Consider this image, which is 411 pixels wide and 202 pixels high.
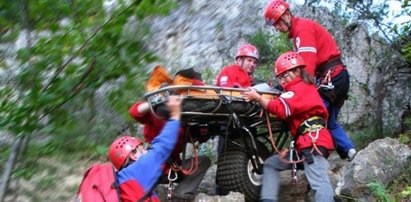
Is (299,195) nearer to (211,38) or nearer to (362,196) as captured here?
(362,196)

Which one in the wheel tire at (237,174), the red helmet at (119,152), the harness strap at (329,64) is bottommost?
the wheel tire at (237,174)

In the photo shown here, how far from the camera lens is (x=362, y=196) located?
5.68 m

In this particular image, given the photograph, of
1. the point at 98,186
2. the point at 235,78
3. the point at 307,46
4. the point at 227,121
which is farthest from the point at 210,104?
the point at 98,186

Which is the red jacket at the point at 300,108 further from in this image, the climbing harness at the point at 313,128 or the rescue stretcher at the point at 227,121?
the rescue stretcher at the point at 227,121

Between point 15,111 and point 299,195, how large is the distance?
444cm

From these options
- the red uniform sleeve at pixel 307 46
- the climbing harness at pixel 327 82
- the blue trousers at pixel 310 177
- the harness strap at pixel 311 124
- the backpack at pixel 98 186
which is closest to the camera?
the backpack at pixel 98 186

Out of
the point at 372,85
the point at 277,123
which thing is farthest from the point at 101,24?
the point at 372,85

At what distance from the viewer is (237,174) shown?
605 cm

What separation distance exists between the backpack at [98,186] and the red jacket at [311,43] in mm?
2986

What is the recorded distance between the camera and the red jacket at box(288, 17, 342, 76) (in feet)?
20.3

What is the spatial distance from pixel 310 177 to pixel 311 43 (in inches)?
61.1

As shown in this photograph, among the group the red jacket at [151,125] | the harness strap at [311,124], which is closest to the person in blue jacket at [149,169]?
the red jacket at [151,125]

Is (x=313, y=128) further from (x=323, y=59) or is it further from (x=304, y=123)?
(x=323, y=59)

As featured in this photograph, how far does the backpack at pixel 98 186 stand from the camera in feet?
11.4
